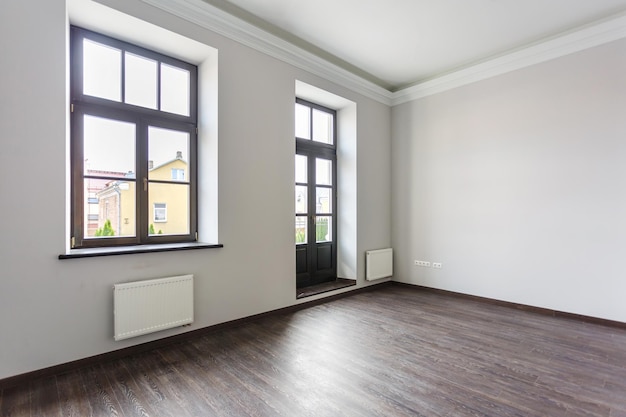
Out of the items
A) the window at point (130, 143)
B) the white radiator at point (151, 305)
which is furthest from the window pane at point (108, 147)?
the white radiator at point (151, 305)

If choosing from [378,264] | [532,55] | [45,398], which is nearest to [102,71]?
[45,398]

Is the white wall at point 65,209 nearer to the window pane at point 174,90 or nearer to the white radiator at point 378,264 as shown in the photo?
the window pane at point 174,90

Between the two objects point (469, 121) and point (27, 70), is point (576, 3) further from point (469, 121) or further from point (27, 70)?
point (27, 70)

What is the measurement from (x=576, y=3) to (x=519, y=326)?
3.51 meters

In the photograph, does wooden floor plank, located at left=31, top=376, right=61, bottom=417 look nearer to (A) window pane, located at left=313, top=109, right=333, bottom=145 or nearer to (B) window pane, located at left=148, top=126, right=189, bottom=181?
(B) window pane, located at left=148, top=126, right=189, bottom=181

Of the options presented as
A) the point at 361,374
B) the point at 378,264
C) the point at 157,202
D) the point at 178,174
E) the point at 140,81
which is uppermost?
the point at 140,81

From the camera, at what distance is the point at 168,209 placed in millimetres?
3371

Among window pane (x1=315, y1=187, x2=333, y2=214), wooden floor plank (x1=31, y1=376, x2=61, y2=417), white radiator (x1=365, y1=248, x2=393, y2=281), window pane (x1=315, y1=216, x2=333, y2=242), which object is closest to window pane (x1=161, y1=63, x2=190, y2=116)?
window pane (x1=315, y1=187, x2=333, y2=214)

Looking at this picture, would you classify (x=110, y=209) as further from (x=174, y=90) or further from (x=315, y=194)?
(x=315, y=194)

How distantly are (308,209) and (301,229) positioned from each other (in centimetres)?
33

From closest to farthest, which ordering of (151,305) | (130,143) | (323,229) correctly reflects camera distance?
(151,305), (130,143), (323,229)

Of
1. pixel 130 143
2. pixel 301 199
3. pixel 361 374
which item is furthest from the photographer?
pixel 301 199

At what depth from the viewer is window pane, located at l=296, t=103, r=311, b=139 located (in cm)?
475

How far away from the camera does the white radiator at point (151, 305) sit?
2.70 metres
